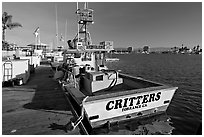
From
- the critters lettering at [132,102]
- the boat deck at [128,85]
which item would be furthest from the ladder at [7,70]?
the critters lettering at [132,102]

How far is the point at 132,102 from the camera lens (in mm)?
6031

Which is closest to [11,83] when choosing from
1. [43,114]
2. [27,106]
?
[27,106]

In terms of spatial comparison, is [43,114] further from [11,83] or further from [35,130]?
[11,83]

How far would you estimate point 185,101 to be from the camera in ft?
36.0

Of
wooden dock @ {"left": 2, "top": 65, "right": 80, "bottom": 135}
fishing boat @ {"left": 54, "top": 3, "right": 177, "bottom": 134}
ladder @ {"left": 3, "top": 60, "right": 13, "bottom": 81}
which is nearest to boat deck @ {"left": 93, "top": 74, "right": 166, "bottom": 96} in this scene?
fishing boat @ {"left": 54, "top": 3, "right": 177, "bottom": 134}

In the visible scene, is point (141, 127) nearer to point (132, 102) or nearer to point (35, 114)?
point (132, 102)

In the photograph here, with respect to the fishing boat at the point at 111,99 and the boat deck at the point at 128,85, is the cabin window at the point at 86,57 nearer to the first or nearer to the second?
the fishing boat at the point at 111,99

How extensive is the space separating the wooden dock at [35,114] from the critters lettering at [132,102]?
176cm

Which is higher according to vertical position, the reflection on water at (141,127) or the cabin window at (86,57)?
the cabin window at (86,57)

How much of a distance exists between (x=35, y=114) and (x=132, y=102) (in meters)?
4.50

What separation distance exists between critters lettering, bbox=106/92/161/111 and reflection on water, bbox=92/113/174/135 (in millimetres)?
837

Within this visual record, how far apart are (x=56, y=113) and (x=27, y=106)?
1.95 metres

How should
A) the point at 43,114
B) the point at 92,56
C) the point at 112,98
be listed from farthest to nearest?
the point at 92,56 < the point at 43,114 < the point at 112,98

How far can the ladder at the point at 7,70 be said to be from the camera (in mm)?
10929
